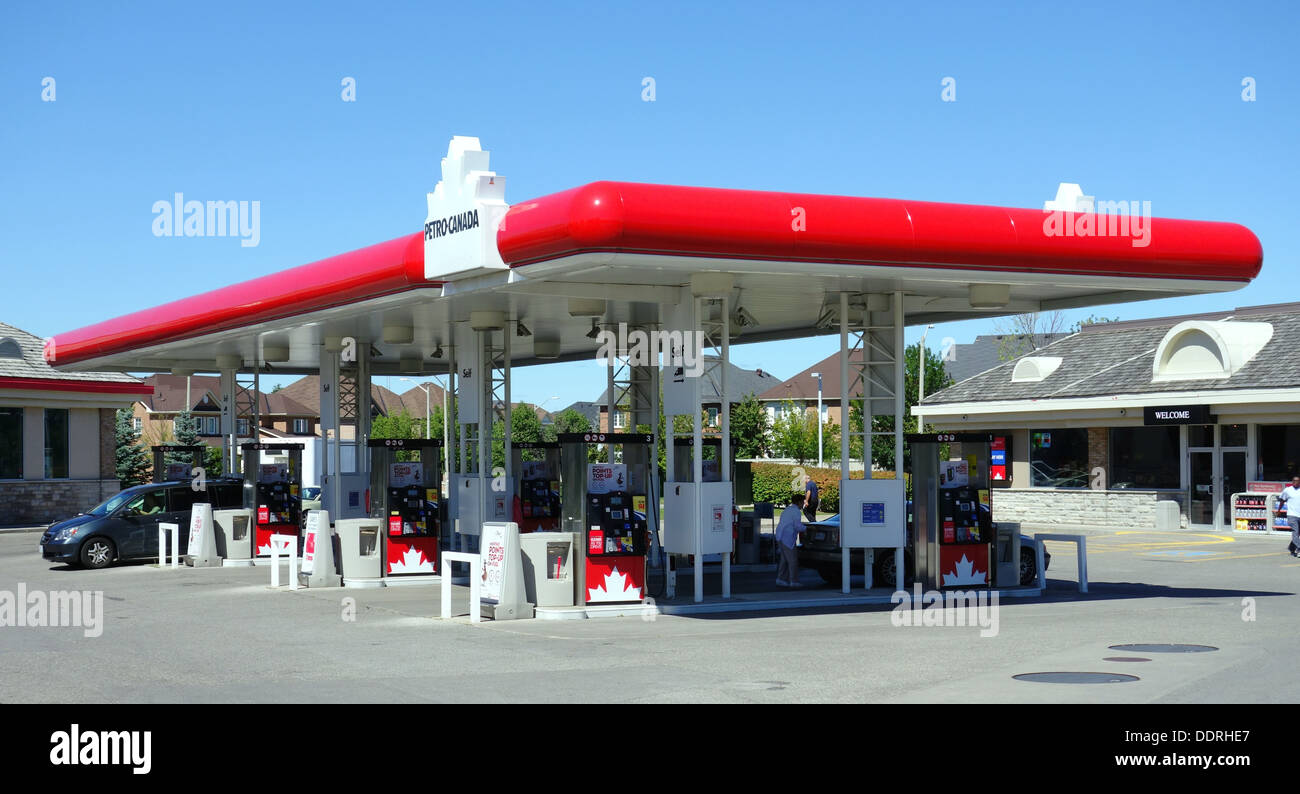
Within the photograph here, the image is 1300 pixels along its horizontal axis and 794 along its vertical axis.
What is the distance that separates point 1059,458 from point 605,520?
26.9 m

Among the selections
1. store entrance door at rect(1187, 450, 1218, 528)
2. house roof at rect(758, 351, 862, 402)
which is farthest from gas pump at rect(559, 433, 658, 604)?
house roof at rect(758, 351, 862, 402)

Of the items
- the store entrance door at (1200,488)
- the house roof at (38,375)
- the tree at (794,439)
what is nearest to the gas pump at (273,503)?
the house roof at (38,375)

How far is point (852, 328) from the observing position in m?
20.0

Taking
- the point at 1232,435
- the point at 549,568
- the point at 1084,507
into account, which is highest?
the point at 1232,435

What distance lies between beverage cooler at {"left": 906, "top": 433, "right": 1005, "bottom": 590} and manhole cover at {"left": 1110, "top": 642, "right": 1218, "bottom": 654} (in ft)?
18.2

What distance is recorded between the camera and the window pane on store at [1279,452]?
3462 centimetres

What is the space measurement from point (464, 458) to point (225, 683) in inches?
477

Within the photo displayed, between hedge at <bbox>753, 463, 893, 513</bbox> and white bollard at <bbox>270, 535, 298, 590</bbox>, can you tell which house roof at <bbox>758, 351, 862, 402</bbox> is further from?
white bollard at <bbox>270, 535, 298, 590</bbox>

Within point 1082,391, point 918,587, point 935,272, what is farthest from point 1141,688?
point 1082,391

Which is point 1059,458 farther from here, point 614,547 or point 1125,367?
point 614,547

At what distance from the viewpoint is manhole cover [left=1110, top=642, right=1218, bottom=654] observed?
13445 millimetres

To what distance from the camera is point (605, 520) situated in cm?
1766

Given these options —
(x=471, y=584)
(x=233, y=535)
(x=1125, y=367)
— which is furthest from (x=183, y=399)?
(x=471, y=584)
